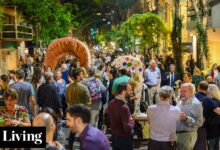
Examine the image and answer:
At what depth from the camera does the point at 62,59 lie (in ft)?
86.3

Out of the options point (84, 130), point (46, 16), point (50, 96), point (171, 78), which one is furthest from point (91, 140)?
point (46, 16)

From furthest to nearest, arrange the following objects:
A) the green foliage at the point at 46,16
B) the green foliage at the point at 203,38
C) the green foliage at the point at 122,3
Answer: the green foliage at the point at 122,3 < the green foliage at the point at 46,16 < the green foliage at the point at 203,38

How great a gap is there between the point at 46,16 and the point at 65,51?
48.0 feet

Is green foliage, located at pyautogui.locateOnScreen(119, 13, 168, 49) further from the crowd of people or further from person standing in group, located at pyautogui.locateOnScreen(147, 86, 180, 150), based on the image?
person standing in group, located at pyautogui.locateOnScreen(147, 86, 180, 150)

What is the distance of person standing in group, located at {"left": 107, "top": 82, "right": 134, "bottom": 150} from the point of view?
870 cm

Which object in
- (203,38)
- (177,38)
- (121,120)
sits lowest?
(121,120)

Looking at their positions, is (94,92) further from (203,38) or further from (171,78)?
(203,38)

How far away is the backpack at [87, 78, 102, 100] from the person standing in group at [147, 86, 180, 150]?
14.2 ft

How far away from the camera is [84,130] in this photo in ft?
19.1

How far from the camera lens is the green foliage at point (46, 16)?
127 ft

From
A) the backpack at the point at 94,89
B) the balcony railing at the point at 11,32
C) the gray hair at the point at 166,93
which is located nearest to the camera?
the gray hair at the point at 166,93

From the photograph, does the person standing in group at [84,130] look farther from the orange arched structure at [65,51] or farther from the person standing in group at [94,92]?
the orange arched structure at [65,51]

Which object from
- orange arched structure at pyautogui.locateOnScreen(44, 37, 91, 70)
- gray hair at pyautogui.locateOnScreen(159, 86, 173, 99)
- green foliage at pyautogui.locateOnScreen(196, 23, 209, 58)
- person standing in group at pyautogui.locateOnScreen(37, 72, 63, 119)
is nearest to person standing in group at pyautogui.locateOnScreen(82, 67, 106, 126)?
person standing in group at pyautogui.locateOnScreen(37, 72, 63, 119)

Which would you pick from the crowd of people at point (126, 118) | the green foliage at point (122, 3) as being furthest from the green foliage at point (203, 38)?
the green foliage at point (122, 3)
